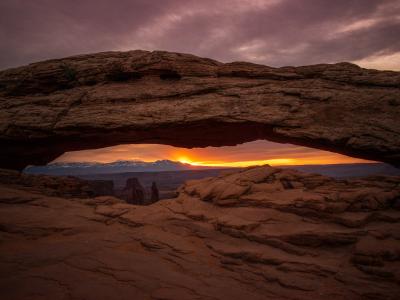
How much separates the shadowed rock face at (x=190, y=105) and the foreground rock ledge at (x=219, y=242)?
2.87m

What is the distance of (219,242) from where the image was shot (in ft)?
38.0

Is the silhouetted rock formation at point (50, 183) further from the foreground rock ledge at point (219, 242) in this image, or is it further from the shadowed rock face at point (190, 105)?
the shadowed rock face at point (190, 105)

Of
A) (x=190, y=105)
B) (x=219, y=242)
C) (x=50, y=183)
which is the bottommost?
(x=219, y=242)

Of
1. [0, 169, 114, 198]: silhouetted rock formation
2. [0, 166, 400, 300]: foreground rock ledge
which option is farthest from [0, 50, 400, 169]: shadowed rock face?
[0, 166, 400, 300]: foreground rock ledge

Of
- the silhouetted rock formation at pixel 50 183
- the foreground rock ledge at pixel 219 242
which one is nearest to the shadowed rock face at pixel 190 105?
the silhouetted rock formation at pixel 50 183

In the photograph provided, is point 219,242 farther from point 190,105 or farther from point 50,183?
point 50,183

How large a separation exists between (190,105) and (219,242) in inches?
342

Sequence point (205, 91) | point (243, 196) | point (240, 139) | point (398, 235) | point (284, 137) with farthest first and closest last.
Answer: point (240, 139), point (205, 91), point (284, 137), point (243, 196), point (398, 235)

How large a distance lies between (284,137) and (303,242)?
7.10 meters

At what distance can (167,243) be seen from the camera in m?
11.6

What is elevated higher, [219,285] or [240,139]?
[240,139]

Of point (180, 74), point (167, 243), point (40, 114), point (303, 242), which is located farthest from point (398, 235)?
point (40, 114)

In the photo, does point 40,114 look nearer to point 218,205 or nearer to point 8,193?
point 8,193

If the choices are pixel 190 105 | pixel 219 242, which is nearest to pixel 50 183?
Answer: pixel 190 105
